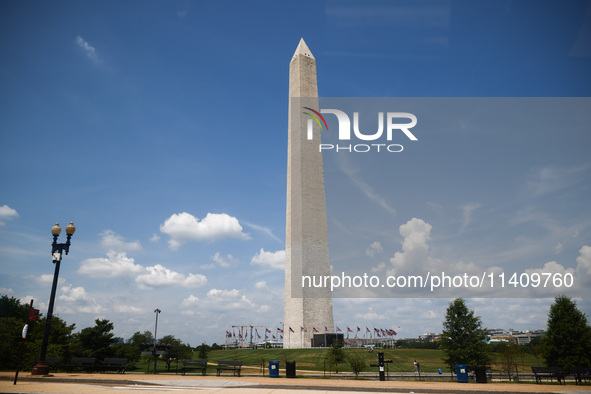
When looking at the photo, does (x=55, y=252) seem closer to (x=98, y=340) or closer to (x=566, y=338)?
(x=98, y=340)

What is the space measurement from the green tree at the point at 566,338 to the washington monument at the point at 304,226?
2651 cm

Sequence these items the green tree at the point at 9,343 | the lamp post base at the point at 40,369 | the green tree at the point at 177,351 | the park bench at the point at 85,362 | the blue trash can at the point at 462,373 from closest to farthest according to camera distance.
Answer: the lamp post base at the point at 40,369
the blue trash can at the point at 462,373
the park bench at the point at 85,362
the green tree at the point at 9,343
the green tree at the point at 177,351

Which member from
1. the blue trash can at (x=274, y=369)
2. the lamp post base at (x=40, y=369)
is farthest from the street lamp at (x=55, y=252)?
the blue trash can at (x=274, y=369)

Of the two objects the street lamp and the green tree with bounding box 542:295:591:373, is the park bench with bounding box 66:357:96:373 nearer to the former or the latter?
the street lamp

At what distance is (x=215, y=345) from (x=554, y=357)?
76526mm

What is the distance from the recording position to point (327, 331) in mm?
53000

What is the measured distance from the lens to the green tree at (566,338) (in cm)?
3050

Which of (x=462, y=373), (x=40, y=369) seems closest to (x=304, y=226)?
(x=462, y=373)

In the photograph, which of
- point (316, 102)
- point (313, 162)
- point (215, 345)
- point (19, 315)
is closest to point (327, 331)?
point (313, 162)

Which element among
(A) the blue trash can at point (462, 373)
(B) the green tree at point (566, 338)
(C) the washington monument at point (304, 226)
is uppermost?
(C) the washington monument at point (304, 226)

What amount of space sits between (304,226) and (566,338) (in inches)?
1164

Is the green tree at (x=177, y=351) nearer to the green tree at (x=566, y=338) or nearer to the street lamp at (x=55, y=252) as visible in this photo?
the street lamp at (x=55, y=252)

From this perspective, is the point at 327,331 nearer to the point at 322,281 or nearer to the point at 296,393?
the point at 322,281

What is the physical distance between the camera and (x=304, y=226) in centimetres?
5288
